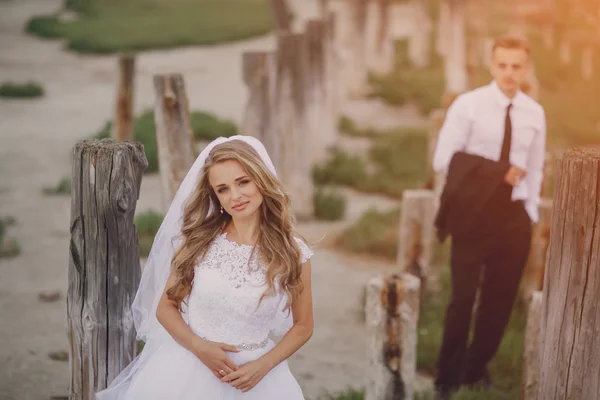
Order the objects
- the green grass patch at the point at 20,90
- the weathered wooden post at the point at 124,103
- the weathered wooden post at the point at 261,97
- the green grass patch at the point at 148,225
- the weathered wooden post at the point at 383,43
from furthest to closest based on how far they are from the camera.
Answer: the weathered wooden post at the point at 383,43
the green grass patch at the point at 20,90
the weathered wooden post at the point at 124,103
the green grass patch at the point at 148,225
the weathered wooden post at the point at 261,97

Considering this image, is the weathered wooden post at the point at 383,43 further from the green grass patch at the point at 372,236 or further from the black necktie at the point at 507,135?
the black necktie at the point at 507,135

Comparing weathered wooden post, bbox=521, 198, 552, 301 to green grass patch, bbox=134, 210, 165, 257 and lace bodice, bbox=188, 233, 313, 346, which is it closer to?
green grass patch, bbox=134, 210, 165, 257

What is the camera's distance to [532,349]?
5.00 m

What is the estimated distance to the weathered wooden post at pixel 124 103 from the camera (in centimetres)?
938

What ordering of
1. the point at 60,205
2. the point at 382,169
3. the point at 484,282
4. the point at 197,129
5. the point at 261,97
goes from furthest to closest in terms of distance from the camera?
the point at 197,129 → the point at 382,169 → the point at 60,205 → the point at 261,97 → the point at 484,282

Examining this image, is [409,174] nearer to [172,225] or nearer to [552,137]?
[552,137]

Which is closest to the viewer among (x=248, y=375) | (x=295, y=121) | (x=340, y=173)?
(x=248, y=375)

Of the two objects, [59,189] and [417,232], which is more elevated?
[417,232]

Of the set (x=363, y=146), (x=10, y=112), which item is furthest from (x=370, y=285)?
(x=10, y=112)

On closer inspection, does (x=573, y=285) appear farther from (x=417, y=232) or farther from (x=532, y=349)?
(x=417, y=232)

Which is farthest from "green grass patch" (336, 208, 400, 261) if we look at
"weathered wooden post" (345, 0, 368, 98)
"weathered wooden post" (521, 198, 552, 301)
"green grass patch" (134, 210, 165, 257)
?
"weathered wooden post" (345, 0, 368, 98)

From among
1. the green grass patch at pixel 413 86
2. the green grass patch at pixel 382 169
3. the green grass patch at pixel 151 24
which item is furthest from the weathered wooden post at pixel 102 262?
the green grass patch at pixel 151 24

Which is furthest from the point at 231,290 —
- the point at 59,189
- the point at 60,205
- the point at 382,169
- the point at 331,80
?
the point at 331,80

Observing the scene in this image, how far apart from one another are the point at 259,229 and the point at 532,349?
1.82 meters
